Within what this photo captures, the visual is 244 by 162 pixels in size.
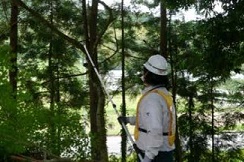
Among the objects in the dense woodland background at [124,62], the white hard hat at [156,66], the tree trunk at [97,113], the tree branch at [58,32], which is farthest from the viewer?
the dense woodland background at [124,62]

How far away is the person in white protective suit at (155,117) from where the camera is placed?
128 inches

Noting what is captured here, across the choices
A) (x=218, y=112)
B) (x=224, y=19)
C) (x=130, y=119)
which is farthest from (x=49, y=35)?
(x=130, y=119)

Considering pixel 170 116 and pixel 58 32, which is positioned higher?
pixel 58 32

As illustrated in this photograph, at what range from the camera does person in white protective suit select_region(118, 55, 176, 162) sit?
3260mm

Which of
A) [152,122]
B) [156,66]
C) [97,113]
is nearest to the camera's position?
[152,122]

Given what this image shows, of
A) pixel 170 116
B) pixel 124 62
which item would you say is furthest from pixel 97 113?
pixel 124 62

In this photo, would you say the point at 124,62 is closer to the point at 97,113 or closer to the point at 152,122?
the point at 97,113

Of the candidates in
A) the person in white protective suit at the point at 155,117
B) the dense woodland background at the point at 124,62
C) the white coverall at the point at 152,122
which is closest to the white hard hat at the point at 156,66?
the person in white protective suit at the point at 155,117

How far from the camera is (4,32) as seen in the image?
10875 millimetres

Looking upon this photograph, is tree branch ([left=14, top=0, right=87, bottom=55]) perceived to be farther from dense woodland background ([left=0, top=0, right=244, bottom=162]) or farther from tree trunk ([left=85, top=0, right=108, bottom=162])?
dense woodland background ([left=0, top=0, right=244, bottom=162])

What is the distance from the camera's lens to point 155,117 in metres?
3.25

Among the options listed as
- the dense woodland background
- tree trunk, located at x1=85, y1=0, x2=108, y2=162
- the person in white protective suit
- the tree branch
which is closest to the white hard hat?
the person in white protective suit

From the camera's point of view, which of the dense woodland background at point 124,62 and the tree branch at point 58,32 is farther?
the dense woodland background at point 124,62

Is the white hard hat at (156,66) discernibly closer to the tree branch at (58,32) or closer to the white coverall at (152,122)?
the white coverall at (152,122)
